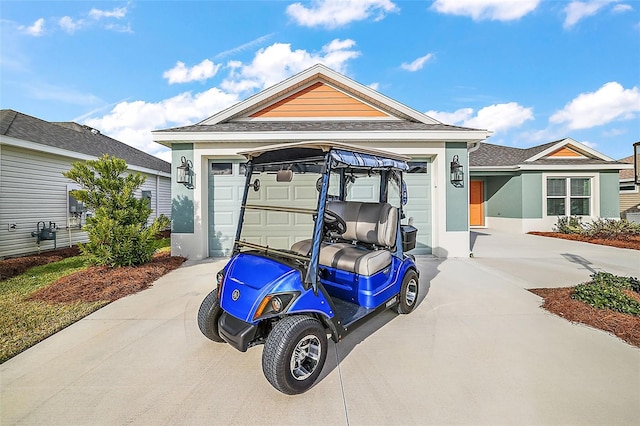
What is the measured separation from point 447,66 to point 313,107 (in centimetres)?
470

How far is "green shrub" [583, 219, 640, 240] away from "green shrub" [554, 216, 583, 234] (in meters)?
0.29

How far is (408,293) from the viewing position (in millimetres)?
3453

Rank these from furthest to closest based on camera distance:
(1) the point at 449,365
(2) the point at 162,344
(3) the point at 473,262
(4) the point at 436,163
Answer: (4) the point at 436,163 → (3) the point at 473,262 → (2) the point at 162,344 → (1) the point at 449,365

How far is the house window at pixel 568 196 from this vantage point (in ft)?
35.7

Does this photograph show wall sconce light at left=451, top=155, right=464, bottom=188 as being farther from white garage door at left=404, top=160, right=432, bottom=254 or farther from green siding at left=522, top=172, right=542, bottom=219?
green siding at left=522, top=172, right=542, bottom=219

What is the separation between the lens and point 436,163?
6.64 meters

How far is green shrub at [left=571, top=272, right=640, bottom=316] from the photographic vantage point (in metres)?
3.22

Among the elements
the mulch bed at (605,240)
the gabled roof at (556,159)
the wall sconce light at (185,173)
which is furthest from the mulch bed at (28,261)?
the mulch bed at (605,240)

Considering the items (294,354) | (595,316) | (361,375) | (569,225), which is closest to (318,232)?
(294,354)

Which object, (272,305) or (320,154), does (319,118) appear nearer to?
(320,154)

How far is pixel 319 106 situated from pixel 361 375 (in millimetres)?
7053

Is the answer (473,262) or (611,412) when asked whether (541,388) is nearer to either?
(611,412)

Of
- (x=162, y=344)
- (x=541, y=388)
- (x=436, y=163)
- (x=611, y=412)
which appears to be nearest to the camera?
(x=611, y=412)

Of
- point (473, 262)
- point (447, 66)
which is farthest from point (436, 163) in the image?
point (447, 66)
